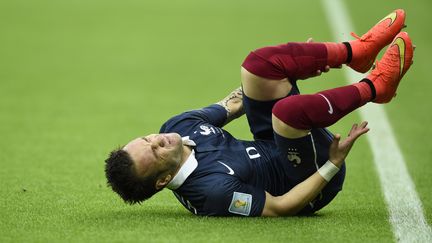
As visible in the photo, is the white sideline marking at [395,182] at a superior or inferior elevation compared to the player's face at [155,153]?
inferior

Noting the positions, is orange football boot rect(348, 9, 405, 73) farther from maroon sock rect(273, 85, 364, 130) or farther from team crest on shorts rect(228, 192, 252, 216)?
team crest on shorts rect(228, 192, 252, 216)

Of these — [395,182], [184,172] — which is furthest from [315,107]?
[395,182]

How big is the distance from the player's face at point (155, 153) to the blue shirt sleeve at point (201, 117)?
54cm

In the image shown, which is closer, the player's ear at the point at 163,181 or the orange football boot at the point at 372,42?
the player's ear at the point at 163,181

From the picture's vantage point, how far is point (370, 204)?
6492mm

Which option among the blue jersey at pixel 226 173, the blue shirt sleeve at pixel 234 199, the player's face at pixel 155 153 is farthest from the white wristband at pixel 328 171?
the player's face at pixel 155 153

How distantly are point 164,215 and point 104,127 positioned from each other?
4.25 metres

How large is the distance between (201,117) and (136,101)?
17.7 feet

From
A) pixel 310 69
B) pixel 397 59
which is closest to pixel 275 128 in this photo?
pixel 310 69

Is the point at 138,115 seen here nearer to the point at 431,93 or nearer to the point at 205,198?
the point at 431,93

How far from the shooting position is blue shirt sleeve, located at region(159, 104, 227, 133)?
6.27m

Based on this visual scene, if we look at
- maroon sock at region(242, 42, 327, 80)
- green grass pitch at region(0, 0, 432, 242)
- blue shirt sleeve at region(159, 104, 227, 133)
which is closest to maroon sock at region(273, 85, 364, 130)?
maroon sock at region(242, 42, 327, 80)

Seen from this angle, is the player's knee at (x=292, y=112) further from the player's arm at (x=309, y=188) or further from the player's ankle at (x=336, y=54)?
the player's ankle at (x=336, y=54)

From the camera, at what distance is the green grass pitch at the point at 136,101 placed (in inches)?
220
